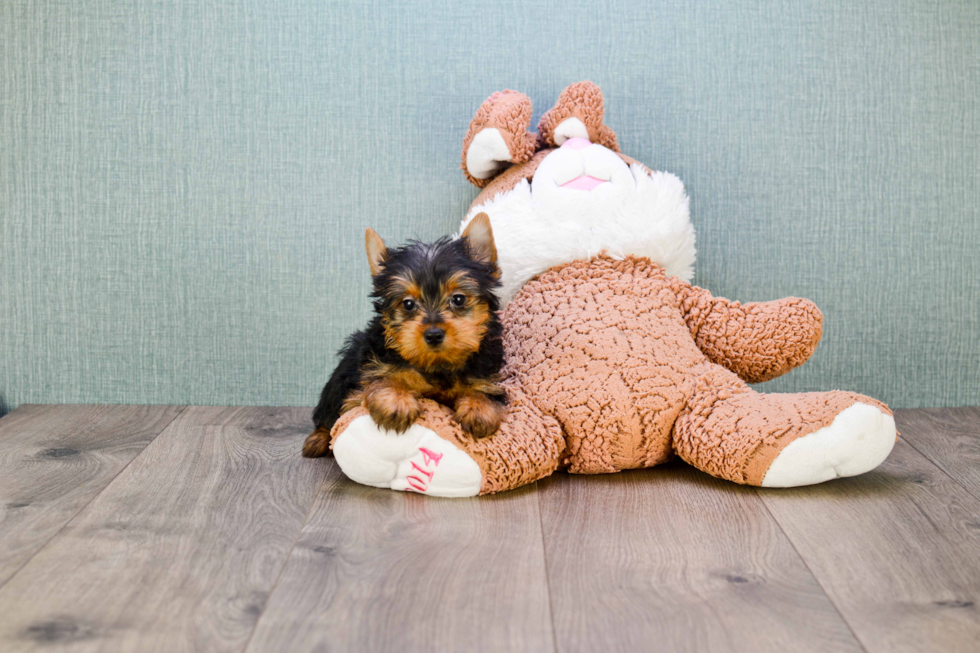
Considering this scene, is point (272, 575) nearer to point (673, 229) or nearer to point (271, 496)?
point (271, 496)

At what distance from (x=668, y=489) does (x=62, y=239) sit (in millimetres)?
1938

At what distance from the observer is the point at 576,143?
2096 mm

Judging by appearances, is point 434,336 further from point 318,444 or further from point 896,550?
point 896,550

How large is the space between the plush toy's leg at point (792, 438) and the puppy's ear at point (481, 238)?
1.97ft

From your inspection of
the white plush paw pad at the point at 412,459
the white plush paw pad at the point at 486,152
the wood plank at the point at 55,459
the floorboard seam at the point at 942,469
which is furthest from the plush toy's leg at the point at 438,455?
the floorboard seam at the point at 942,469

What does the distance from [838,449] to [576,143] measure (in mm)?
998

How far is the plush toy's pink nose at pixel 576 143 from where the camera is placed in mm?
2084

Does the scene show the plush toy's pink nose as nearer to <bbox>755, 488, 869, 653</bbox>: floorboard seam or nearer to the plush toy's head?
the plush toy's head

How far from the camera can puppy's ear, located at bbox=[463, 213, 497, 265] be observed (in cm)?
176

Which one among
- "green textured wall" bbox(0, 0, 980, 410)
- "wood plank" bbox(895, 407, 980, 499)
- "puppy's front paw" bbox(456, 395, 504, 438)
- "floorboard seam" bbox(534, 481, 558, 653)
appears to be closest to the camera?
"floorboard seam" bbox(534, 481, 558, 653)

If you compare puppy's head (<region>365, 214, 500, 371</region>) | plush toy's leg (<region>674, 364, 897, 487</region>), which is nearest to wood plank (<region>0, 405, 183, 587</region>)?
puppy's head (<region>365, 214, 500, 371</region>)

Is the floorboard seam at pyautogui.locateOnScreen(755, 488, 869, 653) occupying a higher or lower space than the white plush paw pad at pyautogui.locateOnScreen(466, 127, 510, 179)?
lower

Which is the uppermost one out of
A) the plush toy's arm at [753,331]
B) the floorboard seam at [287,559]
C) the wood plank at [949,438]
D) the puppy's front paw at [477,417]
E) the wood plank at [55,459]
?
the plush toy's arm at [753,331]

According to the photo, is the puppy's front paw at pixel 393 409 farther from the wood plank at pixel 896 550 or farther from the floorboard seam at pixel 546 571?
the wood plank at pixel 896 550
